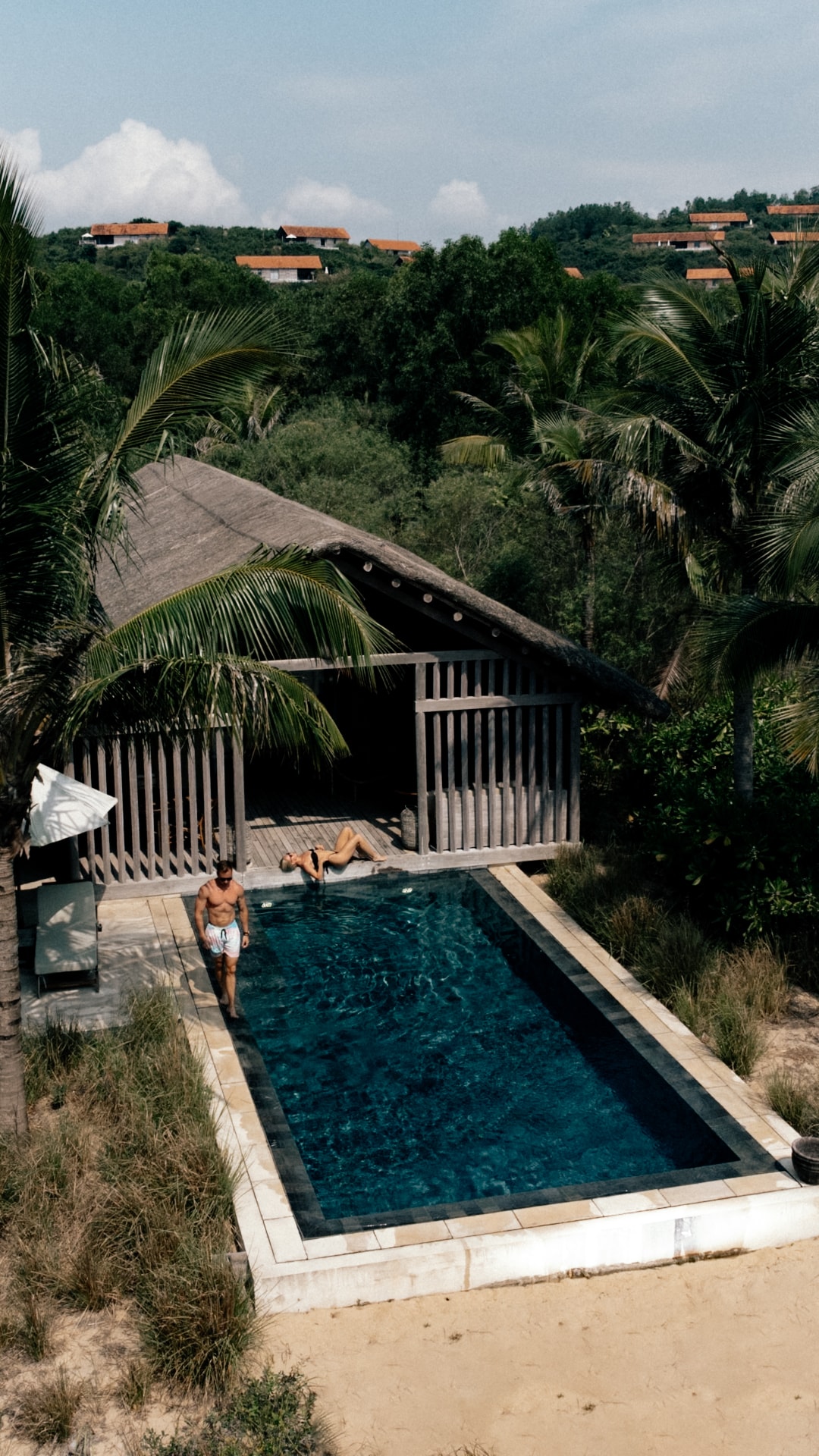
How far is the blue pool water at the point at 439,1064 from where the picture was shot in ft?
27.3

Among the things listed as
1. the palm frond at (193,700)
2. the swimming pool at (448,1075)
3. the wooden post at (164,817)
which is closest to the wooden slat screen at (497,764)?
the swimming pool at (448,1075)

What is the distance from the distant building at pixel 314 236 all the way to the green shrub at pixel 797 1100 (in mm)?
133685

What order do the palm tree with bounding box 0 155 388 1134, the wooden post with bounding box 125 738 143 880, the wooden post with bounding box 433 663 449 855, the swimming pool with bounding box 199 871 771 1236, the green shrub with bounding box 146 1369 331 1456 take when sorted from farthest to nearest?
the wooden post with bounding box 433 663 449 855, the wooden post with bounding box 125 738 143 880, the swimming pool with bounding box 199 871 771 1236, the palm tree with bounding box 0 155 388 1134, the green shrub with bounding box 146 1369 331 1456

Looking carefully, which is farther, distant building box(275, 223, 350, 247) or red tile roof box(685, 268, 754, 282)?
distant building box(275, 223, 350, 247)

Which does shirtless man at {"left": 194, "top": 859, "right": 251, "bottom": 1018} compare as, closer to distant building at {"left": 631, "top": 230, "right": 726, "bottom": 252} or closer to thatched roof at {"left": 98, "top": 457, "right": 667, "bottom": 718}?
thatched roof at {"left": 98, "top": 457, "right": 667, "bottom": 718}

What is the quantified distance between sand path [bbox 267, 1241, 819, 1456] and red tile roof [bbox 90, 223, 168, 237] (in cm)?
12726

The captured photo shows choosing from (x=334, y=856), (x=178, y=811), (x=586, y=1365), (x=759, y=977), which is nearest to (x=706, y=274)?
(x=334, y=856)

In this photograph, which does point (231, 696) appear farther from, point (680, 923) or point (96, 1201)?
point (680, 923)

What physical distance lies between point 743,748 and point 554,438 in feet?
22.4

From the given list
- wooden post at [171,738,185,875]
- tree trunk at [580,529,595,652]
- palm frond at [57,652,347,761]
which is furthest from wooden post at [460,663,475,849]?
palm frond at [57,652,347,761]

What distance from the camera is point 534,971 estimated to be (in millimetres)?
11367

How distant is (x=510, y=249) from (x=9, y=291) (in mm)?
27539

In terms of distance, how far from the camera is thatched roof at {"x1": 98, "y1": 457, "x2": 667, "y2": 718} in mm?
12523

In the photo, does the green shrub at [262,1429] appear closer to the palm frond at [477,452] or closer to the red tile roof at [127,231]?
the palm frond at [477,452]
